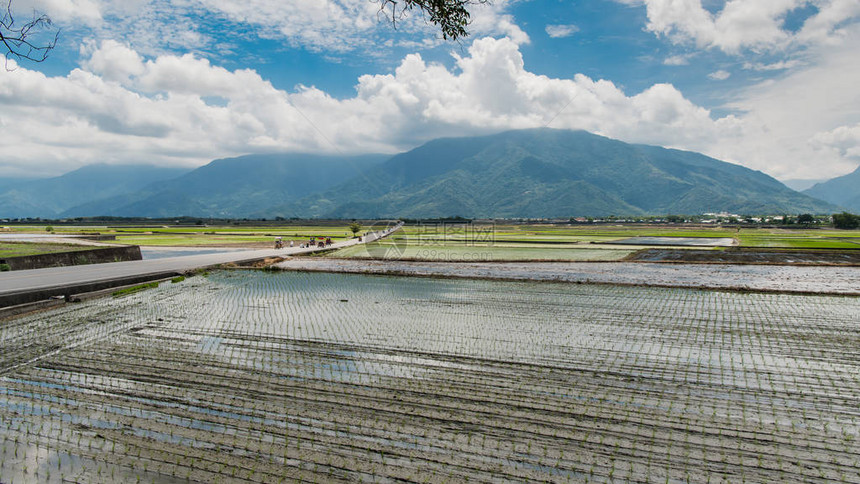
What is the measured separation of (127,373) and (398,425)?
6.07 metres

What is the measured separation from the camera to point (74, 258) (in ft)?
80.9

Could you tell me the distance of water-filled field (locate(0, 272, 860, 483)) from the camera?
588cm

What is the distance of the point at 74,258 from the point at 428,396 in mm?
25910

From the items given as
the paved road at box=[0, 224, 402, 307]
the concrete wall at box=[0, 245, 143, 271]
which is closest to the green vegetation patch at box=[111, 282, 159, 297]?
the paved road at box=[0, 224, 402, 307]

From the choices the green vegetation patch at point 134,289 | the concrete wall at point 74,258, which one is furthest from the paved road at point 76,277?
the concrete wall at point 74,258

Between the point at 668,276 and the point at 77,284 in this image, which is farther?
the point at 668,276

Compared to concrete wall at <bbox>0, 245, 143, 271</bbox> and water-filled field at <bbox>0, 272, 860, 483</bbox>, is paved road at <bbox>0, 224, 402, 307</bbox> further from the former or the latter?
water-filled field at <bbox>0, 272, 860, 483</bbox>

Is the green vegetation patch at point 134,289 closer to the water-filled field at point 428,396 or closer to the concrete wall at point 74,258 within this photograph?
the water-filled field at point 428,396

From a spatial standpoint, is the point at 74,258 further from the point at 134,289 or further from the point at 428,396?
the point at 428,396

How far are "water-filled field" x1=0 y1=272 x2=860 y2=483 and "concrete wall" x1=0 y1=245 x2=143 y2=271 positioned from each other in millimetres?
10347

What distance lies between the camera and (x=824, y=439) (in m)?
6.58

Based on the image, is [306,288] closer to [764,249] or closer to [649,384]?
[649,384]

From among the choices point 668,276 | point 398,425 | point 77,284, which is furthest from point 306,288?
point 668,276

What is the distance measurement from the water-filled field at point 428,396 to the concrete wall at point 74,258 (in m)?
10.3
